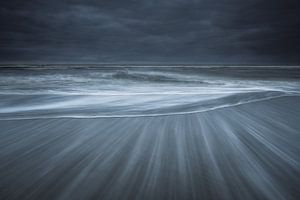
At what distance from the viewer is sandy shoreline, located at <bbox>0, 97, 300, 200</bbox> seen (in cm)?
95

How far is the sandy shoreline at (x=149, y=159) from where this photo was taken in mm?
948

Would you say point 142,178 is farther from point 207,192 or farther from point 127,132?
point 127,132

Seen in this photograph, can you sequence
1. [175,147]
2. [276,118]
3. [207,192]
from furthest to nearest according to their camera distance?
[276,118]
[175,147]
[207,192]

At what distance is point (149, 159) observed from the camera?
1285mm

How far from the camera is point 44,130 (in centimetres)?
186

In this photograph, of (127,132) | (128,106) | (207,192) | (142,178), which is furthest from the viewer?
(128,106)

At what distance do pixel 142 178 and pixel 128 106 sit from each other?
1.94 meters

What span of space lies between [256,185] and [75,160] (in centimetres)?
86

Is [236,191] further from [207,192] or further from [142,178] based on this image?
[142,178]

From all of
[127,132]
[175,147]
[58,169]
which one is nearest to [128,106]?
[127,132]

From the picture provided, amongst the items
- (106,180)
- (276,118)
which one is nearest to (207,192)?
(106,180)

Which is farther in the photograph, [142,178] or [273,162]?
[273,162]

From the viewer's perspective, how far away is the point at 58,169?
1.14 metres

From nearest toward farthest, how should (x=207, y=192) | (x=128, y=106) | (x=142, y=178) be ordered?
(x=207, y=192)
(x=142, y=178)
(x=128, y=106)
